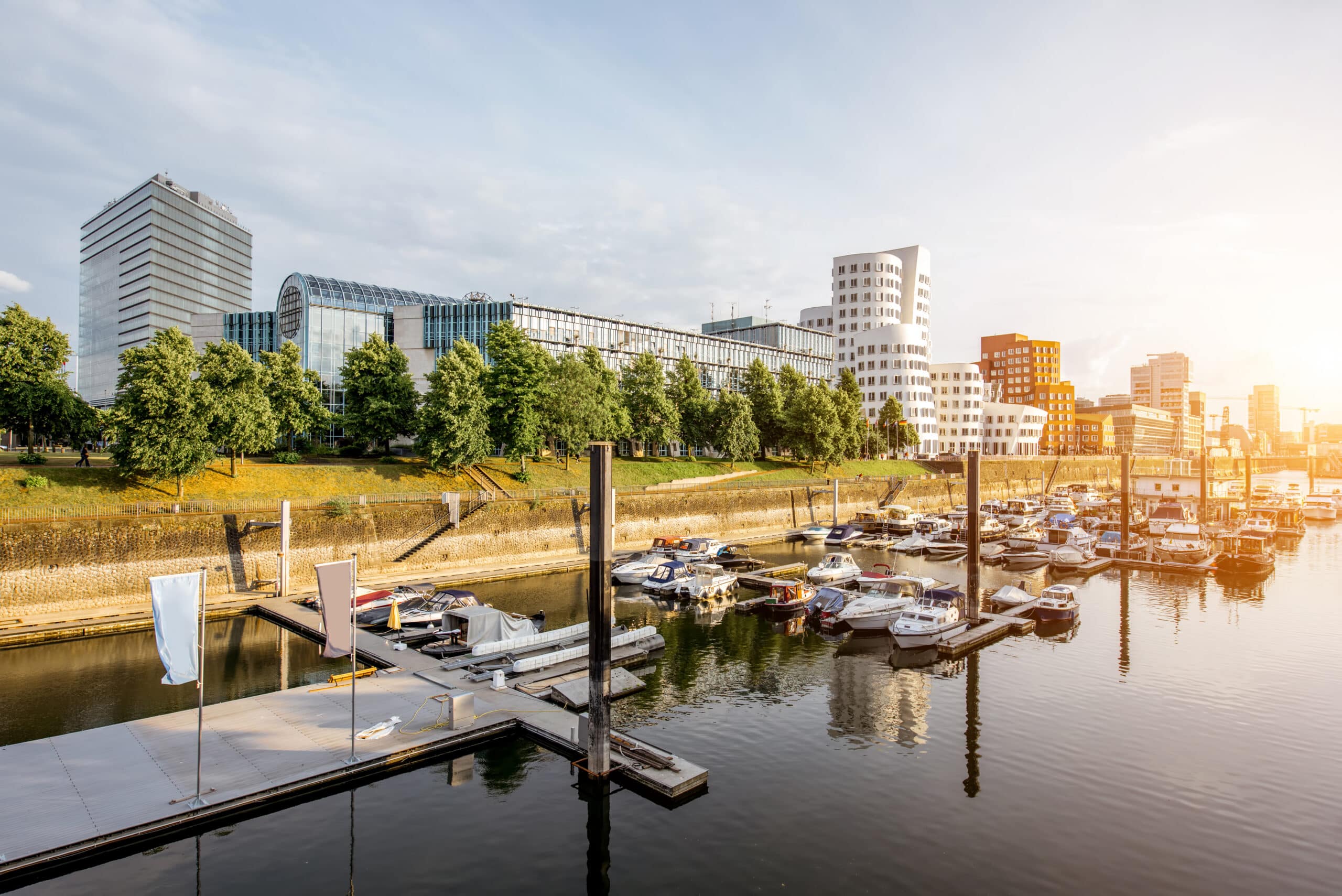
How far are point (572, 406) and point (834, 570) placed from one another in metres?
32.6

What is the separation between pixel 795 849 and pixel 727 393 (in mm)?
80530

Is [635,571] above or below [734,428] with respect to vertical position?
below

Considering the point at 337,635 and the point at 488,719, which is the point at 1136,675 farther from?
the point at 337,635

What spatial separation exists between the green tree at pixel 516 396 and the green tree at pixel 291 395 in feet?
53.6

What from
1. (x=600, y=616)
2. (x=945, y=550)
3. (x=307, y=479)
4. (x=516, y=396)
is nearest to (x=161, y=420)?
(x=307, y=479)

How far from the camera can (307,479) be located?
184 ft

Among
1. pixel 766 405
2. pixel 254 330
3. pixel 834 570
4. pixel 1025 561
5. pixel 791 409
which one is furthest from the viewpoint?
pixel 254 330

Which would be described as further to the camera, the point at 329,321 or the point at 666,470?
the point at 329,321

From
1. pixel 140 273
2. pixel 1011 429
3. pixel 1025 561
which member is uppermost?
pixel 140 273

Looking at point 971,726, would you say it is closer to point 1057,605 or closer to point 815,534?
point 1057,605

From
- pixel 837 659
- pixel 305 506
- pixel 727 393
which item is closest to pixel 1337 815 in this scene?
pixel 837 659

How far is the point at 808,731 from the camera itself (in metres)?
24.6

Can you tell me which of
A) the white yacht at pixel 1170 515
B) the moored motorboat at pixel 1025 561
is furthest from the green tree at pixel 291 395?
the white yacht at pixel 1170 515

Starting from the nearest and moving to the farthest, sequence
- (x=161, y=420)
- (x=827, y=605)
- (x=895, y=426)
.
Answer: (x=827, y=605) → (x=161, y=420) → (x=895, y=426)
